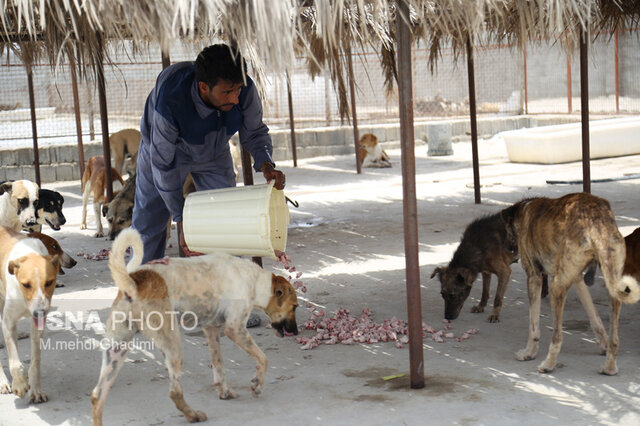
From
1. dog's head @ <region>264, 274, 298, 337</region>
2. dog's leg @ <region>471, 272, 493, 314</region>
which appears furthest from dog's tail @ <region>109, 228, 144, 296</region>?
dog's leg @ <region>471, 272, 493, 314</region>

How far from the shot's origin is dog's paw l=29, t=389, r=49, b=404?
463cm

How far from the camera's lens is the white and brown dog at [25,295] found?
177 inches


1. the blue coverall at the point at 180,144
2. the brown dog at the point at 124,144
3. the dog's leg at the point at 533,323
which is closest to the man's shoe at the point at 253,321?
Result: the blue coverall at the point at 180,144

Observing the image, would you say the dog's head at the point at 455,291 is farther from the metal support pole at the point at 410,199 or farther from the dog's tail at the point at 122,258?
the dog's tail at the point at 122,258

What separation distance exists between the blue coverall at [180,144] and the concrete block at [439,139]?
1372 cm

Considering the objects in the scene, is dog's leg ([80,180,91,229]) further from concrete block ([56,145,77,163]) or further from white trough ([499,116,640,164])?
white trough ([499,116,640,164])

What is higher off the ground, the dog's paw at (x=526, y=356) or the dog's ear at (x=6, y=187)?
the dog's ear at (x=6, y=187)

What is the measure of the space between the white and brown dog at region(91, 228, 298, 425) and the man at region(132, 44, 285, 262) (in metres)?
0.71

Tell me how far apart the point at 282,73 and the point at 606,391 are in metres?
2.48

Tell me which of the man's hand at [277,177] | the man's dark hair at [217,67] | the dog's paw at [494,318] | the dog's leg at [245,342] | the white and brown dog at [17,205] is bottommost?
the dog's paw at [494,318]

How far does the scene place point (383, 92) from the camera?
22531 millimetres

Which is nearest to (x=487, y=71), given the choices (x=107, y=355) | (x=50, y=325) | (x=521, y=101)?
(x=521, y=101)

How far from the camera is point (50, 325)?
632 cm

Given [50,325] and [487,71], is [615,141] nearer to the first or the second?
[487,71]
